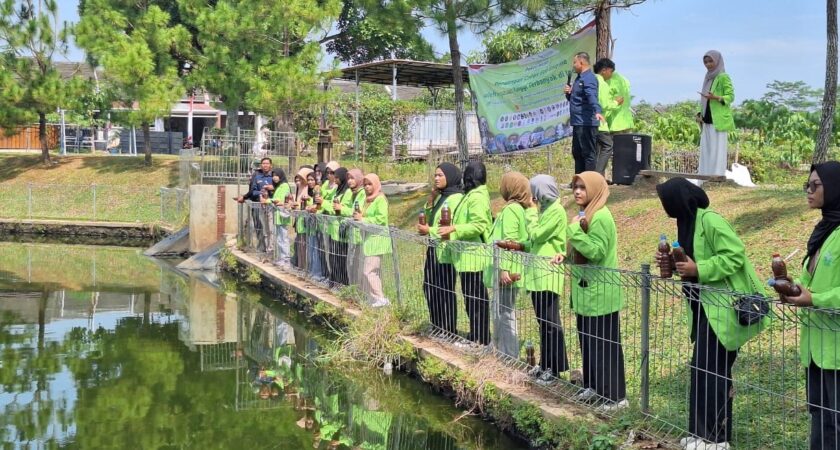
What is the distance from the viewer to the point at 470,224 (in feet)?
26.5

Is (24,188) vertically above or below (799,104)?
below

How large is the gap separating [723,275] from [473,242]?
9.56 feet

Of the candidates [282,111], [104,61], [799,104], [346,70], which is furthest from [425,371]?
[799,104]

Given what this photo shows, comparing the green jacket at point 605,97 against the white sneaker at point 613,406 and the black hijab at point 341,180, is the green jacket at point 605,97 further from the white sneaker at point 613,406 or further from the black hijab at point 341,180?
the white sneaker at point 613,406

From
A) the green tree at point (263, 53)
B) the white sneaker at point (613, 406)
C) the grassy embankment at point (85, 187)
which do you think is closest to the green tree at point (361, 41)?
the green tree at point (263, 53)

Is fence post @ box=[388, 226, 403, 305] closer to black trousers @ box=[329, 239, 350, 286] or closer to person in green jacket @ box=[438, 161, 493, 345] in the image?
person in green jacket @ box=[438, 161, 493, 345]

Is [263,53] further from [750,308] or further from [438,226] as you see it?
[750,308]

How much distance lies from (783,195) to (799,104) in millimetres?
26673

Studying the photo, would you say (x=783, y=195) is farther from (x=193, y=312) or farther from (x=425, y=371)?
(x=193, y=312)

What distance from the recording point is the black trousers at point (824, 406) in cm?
450

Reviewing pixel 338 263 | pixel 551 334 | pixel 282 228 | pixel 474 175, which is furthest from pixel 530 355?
pixel 282 228

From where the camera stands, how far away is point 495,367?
23.4 ft

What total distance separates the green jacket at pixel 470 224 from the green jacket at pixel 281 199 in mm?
6455

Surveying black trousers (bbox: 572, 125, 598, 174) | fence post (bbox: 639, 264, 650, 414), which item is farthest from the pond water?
black trousers (bbox: 572, 125, 598, 174)
